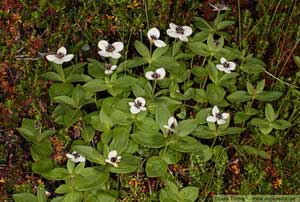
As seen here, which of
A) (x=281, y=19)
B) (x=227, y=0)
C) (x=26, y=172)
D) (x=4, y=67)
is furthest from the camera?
(x=227, y=0)

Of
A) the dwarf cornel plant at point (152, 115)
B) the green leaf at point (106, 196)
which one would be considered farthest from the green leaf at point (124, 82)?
Answer: the green leaf at point (106, 196)

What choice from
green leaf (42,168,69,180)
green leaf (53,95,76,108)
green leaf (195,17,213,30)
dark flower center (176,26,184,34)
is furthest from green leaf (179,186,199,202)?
green leaf (195,17,213,30)

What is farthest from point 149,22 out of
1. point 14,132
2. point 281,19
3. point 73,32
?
point 14,132

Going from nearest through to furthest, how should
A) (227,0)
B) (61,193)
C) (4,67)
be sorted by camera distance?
(61,193) < (4,67) < (227,0)

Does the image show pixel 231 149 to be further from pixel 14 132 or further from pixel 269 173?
pixel 14 132

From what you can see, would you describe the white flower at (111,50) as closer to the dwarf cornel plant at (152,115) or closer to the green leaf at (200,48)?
the dwarf cornel plant at (152,115)

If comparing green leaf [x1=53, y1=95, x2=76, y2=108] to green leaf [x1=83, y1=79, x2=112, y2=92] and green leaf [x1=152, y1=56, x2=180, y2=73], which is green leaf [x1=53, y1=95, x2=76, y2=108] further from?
green leaf [x1=152, y1=56, x2=180, y2=73]

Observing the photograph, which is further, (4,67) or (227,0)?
(227,0)
